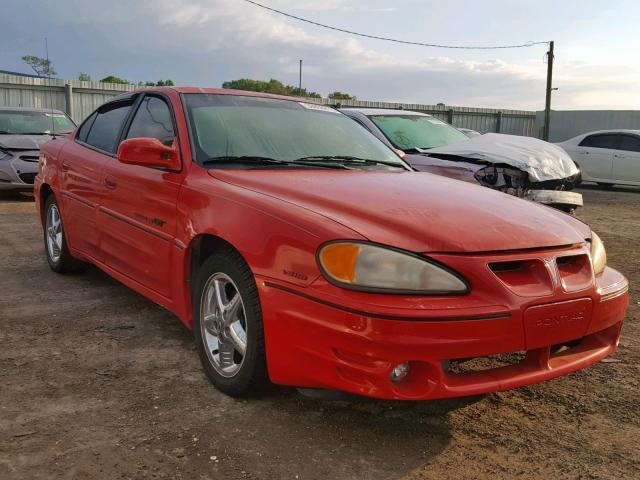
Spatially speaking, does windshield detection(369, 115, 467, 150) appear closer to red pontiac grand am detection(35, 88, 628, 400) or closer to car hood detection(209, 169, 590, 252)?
red pontiac grand am detection(35, 88, 628, 400)

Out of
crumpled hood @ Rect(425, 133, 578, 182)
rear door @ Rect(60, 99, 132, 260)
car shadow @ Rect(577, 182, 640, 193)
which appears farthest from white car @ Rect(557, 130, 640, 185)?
rear door @ Rect(60, 99, 132, 260)

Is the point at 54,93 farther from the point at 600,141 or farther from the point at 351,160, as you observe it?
the point at 351,160

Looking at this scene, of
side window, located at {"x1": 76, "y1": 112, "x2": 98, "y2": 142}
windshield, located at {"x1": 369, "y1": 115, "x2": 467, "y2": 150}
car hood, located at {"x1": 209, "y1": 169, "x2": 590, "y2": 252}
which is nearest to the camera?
car hood, located at {"x1": 209, "y1": 169, "x2": 590, "y2": 252}

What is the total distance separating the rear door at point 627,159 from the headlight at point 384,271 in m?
12.7

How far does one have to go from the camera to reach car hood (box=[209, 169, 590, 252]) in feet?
7.71

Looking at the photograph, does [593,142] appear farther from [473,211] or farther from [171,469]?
[171,469]

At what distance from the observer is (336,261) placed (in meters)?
2.25

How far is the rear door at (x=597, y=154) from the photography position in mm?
13461

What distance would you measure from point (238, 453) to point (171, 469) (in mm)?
254

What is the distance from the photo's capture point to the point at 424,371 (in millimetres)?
2205

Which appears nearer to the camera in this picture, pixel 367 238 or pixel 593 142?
pixel 367 238

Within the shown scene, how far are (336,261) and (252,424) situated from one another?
827mm

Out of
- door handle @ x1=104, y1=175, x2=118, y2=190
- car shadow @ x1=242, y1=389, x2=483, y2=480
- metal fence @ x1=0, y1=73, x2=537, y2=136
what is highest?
metal fence @ x1=0, y1=73, x2=537, y2=136

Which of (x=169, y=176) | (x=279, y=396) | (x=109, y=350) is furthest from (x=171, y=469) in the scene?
(x=169, y=176)
